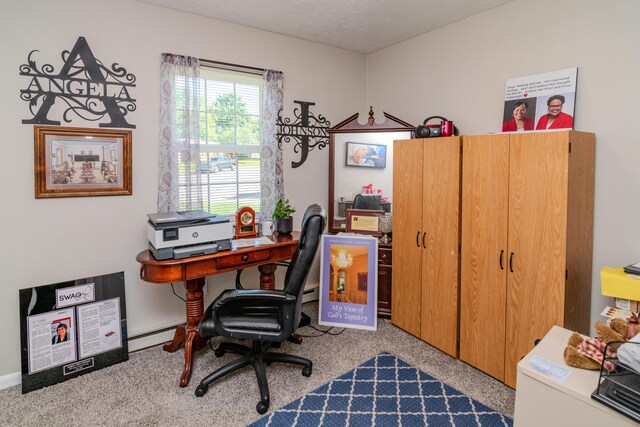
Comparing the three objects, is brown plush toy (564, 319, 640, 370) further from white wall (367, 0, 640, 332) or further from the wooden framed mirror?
the wooden framed mirror

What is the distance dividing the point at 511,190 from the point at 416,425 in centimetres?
150

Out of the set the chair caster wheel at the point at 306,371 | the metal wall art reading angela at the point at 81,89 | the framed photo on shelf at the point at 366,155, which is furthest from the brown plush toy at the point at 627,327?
the metal wall art reading angela at the point at 81,89

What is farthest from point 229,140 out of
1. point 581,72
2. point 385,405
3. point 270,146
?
point 581,72

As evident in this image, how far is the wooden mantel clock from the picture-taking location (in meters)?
3.04

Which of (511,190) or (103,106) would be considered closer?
(511,190)

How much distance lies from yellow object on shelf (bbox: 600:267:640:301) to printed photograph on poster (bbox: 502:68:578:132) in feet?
3.26

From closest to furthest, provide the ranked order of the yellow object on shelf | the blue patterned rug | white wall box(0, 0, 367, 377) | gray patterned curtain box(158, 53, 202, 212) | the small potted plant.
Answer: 1. the yellow object on shelf
2. the blue patterned rug
3. white wall box(0, 0, 367, 377)
4. gray patterned curtain box(158, 53, 202, 212)
5. the small potted plant

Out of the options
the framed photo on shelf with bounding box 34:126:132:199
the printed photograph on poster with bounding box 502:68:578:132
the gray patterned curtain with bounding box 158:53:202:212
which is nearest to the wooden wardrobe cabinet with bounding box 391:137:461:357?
the printed photograph on poster with bounding box 502:68:578:132

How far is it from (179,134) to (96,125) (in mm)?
564

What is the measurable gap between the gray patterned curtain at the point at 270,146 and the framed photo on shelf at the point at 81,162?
3.65 feet

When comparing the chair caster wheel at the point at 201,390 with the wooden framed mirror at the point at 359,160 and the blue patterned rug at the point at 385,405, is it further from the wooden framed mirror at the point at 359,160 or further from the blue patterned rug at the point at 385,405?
the wooden framed mirror at the point at 359,160

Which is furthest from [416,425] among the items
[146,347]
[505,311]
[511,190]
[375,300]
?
[146,347]

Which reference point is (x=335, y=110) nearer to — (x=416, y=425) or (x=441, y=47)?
(x=441, y=47)

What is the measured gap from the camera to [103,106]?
8.67 feet
